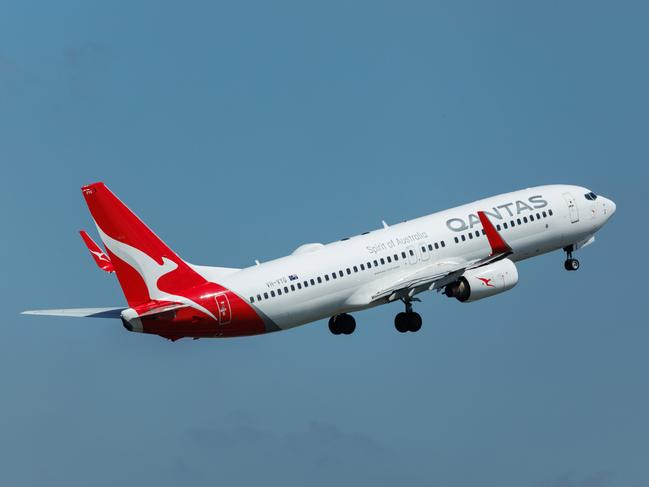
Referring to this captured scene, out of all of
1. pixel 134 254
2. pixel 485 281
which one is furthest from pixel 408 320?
pixel 134 254

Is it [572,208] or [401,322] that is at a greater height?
[572,208]

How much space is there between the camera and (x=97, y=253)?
11344cm

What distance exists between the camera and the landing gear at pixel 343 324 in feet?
315

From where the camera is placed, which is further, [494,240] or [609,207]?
[609,207]

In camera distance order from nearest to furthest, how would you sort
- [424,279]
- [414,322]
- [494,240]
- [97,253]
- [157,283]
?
[157,283], [424,279], [494,240], [414,322], [97,253]

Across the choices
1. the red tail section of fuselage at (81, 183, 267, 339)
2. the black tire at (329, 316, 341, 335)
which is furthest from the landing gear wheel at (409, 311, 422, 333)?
the red tail section of fuselage at (81, 183, 267, 339)

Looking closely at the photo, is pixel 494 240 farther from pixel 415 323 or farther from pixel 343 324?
pixel 343 324

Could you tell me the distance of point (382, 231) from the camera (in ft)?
305

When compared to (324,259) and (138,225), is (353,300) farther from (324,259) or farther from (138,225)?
(138,225)

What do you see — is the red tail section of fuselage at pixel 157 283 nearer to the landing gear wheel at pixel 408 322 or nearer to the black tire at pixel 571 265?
the landing gear wheel at pixel 408 322

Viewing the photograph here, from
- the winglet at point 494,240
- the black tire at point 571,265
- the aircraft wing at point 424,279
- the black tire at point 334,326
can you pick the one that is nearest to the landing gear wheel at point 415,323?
the aircraft wing at point 424,279

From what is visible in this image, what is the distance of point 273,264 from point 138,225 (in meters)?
8.11

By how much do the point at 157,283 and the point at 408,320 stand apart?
→ 50.7 feet

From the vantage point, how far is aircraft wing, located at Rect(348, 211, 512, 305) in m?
90.8
